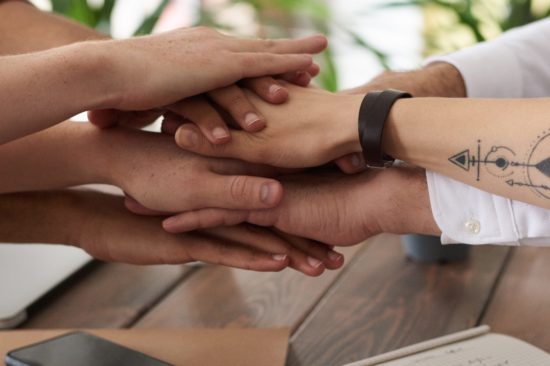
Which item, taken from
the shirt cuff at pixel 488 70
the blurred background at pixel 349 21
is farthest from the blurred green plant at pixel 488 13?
the shirt cuff at pixel 488 70

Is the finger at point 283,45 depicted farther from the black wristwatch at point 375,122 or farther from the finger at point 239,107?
the black wristwatch at point 375,122

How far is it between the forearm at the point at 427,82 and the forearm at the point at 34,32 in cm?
50

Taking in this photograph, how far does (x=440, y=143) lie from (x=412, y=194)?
0.09 meters

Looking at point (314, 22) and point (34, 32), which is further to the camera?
point (314, 22)

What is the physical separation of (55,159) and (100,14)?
3.47 feet

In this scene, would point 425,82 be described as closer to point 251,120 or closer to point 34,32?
point 251,120

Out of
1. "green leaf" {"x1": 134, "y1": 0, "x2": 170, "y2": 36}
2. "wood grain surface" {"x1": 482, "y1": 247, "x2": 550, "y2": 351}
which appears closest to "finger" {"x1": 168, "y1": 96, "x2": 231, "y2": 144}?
"wood grain surface" {"x1": 482, "y1": 247, "x2": 550, "y2": 351}

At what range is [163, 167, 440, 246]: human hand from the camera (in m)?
1.03

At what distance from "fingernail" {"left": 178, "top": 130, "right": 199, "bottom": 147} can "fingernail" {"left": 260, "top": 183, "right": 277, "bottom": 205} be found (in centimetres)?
11

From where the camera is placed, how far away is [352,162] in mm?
1076

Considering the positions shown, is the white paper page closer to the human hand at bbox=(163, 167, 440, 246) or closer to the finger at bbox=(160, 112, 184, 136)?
the human hand at bbox=(163, 167, 440, 246)

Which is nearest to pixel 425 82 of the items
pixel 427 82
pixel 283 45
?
pixel 427 82

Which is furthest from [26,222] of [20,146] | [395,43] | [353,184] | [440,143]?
[395,43]

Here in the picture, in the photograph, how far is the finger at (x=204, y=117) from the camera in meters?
1.06
